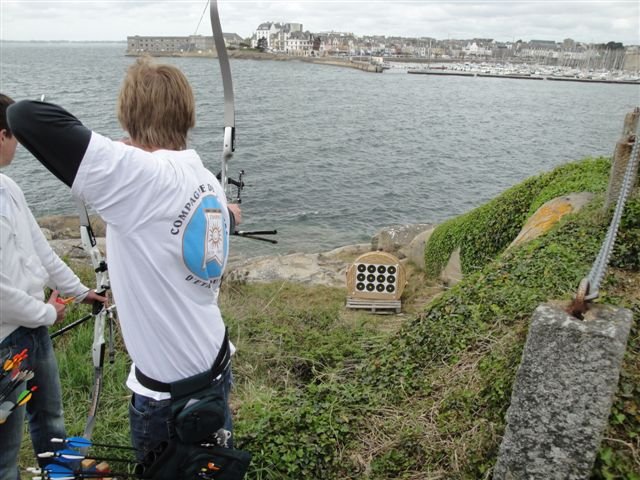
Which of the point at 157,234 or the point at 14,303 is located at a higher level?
the point at 157,234

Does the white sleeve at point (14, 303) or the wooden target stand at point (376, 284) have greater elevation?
the white sleeve at point (14, 303)

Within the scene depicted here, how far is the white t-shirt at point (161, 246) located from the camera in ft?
6.28

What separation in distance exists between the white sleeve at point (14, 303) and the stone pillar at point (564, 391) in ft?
8.16

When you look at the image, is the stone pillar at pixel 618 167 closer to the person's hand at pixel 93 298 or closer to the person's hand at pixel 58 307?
the person's hand at pixel 93 298

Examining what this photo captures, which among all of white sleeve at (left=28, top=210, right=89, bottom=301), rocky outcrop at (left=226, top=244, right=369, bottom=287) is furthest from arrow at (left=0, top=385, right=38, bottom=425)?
rocky outcrop at (left=226, top=244, right=369, bottom=287)

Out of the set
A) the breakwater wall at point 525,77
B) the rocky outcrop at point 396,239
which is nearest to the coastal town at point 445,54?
the breakwater wall at point 525,77

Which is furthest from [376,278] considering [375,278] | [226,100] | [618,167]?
[226,100]

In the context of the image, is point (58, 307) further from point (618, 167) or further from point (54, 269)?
point (618, 167)

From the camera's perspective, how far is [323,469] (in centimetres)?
335

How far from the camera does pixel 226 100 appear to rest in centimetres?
379

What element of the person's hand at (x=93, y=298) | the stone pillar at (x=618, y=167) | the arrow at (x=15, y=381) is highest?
the stone pillar at (x=618, y=167)

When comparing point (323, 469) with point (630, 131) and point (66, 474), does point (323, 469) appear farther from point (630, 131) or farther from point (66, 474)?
point (630, 131)

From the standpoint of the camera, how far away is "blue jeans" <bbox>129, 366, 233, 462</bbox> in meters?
2.26

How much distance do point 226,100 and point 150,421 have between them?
7.70 ft
